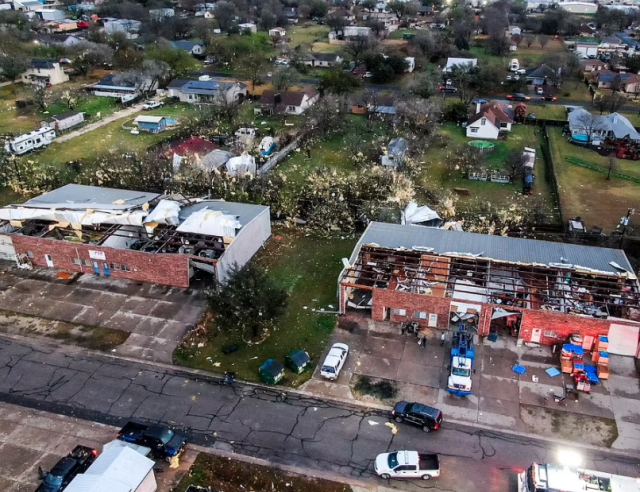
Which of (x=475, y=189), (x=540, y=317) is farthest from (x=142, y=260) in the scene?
(x=475, y=189)

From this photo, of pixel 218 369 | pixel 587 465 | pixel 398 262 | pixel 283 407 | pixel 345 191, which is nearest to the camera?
pixel 587 465

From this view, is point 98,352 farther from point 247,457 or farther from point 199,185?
point 199,185

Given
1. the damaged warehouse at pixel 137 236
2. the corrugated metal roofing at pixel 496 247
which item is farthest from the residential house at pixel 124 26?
the corrugated metal roofing at pixel 496 247

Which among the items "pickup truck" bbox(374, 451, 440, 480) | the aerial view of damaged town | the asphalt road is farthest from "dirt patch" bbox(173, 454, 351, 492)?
"pickup truck" bbox(374, 451, 440, 480)

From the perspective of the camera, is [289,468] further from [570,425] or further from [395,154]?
[395,154]

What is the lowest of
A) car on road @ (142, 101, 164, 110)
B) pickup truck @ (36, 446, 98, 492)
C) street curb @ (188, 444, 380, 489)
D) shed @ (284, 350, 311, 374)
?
car on road @ (142, 101, 164, 110)

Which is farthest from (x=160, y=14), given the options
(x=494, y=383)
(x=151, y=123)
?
(x=494, y=383)

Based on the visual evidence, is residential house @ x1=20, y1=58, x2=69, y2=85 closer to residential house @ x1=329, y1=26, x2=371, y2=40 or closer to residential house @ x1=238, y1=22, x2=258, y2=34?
residential house @ x1=238, y1=22, x2=258, y2=34
